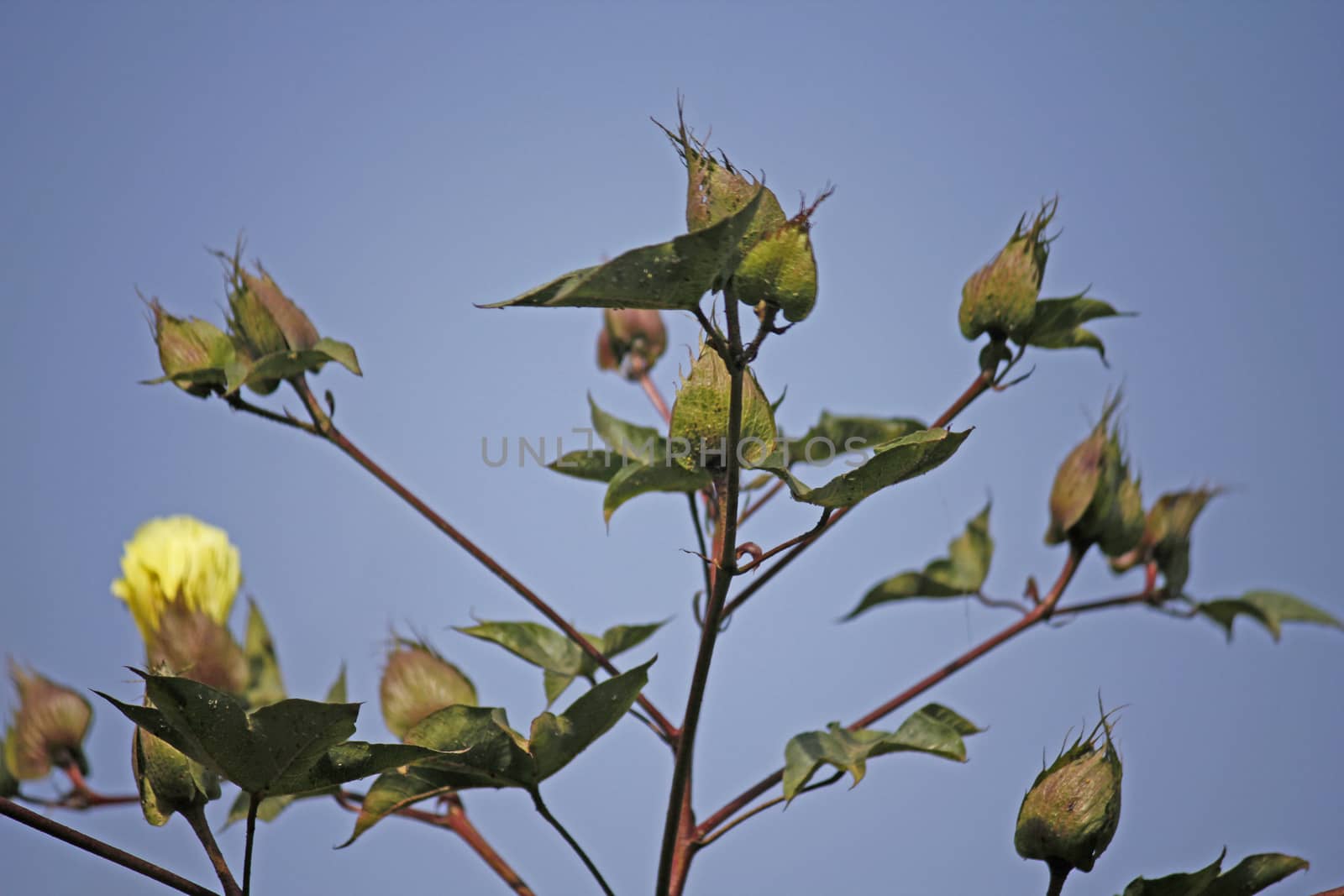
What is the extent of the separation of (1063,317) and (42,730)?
998 mm

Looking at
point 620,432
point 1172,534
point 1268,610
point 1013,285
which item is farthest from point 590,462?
point 1268,610

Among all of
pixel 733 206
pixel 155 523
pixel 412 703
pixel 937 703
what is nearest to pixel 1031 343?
pixel 937 703

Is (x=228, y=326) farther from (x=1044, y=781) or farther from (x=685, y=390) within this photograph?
(x=1044, y=781)

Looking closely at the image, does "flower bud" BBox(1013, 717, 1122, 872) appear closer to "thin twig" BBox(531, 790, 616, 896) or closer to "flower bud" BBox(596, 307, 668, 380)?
"thin twig" BBox(531, 790, 616, 896)

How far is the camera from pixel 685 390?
61 cm

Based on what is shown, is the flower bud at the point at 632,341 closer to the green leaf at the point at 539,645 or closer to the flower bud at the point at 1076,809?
the green leaf at the point at 539,645

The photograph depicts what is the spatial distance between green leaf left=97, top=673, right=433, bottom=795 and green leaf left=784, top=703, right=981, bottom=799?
0.75ft

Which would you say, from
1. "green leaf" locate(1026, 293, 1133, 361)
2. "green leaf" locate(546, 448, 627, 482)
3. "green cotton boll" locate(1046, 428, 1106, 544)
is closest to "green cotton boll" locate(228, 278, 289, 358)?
"green leaf" locate(546, 448, 627, 482)

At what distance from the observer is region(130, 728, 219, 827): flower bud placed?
0.65m

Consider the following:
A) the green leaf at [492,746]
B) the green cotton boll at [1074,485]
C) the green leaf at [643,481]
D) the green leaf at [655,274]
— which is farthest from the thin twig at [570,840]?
the green cotton boll at [1074,485]

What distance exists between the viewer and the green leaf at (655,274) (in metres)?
0.48

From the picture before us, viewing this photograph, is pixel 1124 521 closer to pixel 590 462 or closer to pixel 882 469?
pixel 590 462

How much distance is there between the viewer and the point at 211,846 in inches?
25.7

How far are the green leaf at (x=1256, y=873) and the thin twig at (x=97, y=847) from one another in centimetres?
57
